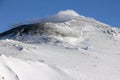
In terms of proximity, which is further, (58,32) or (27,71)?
(58,32)

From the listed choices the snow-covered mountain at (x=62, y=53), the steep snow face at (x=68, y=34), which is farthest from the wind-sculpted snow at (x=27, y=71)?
the steep snow face at (x=68, y=34)

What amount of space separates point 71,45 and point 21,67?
615 inches

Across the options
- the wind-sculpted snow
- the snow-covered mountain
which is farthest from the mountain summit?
the wind-sculpted snow

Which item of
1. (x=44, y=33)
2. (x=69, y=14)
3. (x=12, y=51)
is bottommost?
(x=12, y=51)

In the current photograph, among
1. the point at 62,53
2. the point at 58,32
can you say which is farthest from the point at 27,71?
the point at 58,32

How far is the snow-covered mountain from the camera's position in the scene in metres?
29.3

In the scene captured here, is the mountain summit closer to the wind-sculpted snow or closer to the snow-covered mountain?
the snow-covered mountain

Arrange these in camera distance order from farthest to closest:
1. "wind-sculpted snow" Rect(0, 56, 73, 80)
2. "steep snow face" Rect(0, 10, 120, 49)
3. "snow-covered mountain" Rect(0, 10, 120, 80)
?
1. "steep snow face" Rect(0, 10, 120, 49)
2. "snow-covered mountain" Rect(0, 10, 120, 80)
3. "wind-sculpted snow" Rect(0, 56, 73, 80)

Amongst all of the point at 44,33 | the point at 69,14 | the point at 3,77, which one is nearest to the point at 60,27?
the point at 44,33

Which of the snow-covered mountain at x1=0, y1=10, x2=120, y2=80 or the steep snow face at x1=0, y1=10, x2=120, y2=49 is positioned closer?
the snow-covered mountain at x1=0, y1=10, x2=120, y2=80

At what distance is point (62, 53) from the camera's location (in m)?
39.1

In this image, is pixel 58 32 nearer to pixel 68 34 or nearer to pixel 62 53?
pixel 68 34

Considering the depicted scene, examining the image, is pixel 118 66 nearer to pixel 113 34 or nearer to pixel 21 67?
pixel 21 67

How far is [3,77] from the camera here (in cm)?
2562
